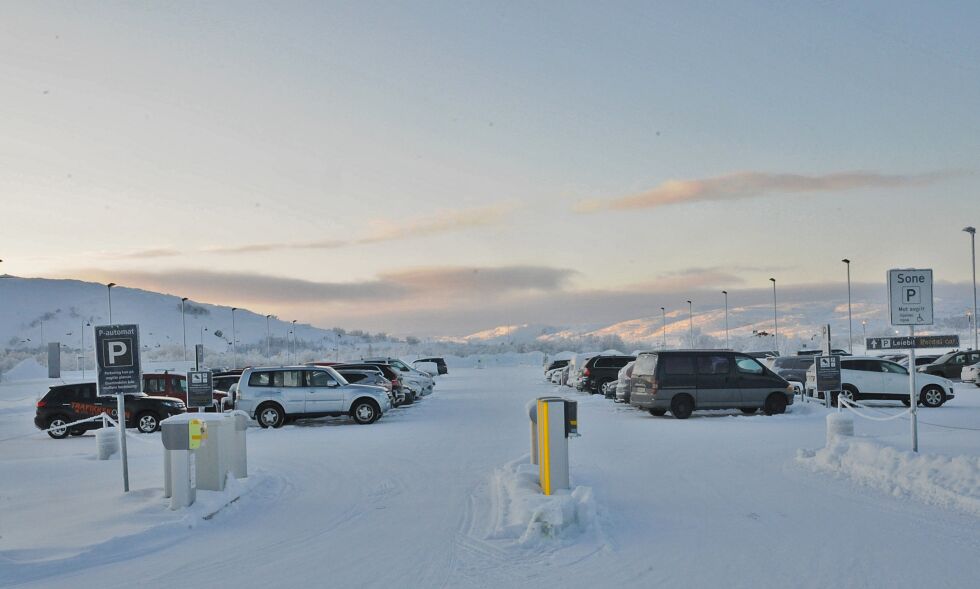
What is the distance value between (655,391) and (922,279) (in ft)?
31.0

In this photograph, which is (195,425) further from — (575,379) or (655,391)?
(575,379)

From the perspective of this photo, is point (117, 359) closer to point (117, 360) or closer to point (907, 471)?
point (117, 360)

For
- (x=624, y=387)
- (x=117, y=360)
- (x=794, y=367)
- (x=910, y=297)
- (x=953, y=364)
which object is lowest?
(x=953, y=364)

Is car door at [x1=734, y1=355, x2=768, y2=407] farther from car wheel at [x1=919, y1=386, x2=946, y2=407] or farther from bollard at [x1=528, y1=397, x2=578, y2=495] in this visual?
bollard at [x1=528, y1=397, x2=578, y2=495]

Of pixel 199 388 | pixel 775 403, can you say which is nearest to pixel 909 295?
pixel 775 403

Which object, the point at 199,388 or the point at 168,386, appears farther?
the point at 168,386

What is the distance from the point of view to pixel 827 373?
23703 mm

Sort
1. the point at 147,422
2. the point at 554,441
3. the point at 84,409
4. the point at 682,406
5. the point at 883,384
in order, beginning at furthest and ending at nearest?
the point at 883,384 < the point at 682,406 < the point at 147,422 < the point at 84,409 < the point at 554,441

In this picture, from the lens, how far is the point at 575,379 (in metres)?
37.5

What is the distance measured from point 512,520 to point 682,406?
14.5m

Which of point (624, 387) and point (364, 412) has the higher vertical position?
point (624, 387)

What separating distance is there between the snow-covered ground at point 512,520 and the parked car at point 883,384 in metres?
8.71

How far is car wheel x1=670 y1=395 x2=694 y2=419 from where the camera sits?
898 inches

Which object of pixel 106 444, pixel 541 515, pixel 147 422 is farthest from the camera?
pixel 147 422
